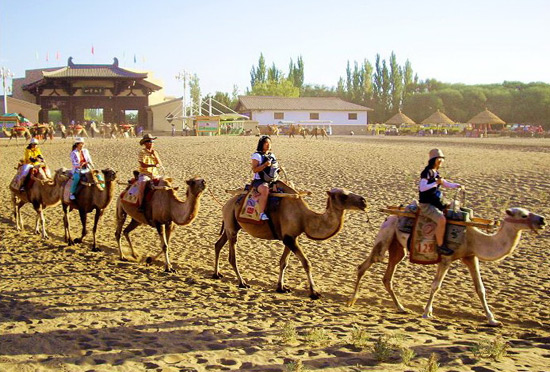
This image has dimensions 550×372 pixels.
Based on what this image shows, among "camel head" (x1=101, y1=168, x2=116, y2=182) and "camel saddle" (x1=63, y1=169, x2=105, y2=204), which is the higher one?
"camel head" (x1=101, y1=168, x2=116, y2=182)

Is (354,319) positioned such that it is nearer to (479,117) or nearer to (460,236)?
(460,236)

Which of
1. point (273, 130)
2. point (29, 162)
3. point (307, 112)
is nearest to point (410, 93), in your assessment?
point (307, 112)

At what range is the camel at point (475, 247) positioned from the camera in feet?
23.2

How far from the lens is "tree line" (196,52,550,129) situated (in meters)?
78.9

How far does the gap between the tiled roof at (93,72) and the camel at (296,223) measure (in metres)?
52.9

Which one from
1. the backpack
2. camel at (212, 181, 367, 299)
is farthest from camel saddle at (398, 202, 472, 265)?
the backpack

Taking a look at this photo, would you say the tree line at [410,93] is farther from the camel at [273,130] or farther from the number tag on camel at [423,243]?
the number tag on camel at [423,243]

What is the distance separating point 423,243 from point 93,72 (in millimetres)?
58289

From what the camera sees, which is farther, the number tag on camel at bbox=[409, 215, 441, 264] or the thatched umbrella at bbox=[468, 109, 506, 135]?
the thatched umbrella at bbox=[468, 109, 506, 135]

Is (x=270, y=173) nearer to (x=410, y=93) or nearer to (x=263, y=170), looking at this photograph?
(x=263, y=170)

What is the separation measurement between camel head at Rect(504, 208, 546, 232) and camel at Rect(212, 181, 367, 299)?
77.0 inches

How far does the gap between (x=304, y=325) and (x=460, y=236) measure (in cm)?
238

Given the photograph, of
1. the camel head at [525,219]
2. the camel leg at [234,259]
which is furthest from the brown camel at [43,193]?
the camel head at [525,219]

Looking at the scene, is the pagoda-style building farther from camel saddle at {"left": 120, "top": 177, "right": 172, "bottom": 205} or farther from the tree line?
camel saddle at {"left": 120, "top": 177, "right": 172, "bottom": 205}
